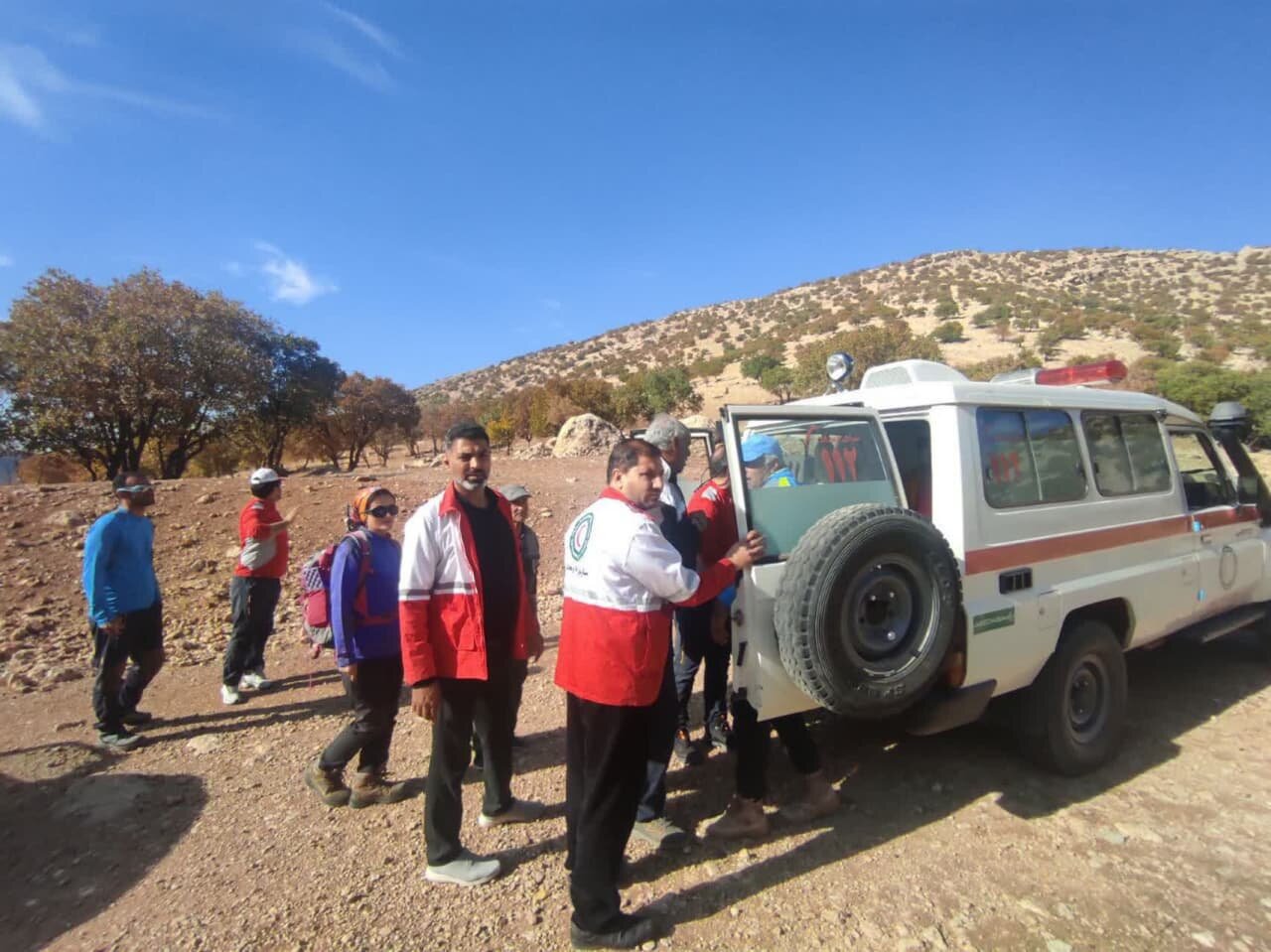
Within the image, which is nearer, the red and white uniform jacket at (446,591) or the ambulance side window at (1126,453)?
the red and white uniform jacket at (446,591)

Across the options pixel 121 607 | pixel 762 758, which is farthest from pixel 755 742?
pixel 121 607

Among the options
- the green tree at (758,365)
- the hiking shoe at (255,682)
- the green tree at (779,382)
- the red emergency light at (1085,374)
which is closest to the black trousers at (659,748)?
the red emergency light at (1085,374)

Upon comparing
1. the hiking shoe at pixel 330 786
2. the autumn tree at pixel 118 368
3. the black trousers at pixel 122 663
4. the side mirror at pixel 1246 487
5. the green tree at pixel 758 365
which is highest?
the green tree at pixel 758 365

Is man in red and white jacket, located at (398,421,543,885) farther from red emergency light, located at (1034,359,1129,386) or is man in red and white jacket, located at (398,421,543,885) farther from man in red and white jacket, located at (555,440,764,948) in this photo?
red emergency light, located at (1034,359,1129,386)

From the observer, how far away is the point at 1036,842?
287 cm

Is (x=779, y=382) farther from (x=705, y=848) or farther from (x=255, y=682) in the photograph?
(x=705, y=848)

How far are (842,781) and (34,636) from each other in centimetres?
747

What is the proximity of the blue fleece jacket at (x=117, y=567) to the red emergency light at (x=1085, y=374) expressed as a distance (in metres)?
5.80

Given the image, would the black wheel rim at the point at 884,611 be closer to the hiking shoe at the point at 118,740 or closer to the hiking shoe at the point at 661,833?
the hiking shoe at the point at 661,833

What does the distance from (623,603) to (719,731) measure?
78.1 inches

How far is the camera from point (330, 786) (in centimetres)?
343

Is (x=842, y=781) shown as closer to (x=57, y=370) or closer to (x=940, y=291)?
(x=57, y=370)

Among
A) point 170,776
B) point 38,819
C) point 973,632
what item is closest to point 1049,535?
point 973,632

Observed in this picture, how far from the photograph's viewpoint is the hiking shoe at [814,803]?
3.09m
